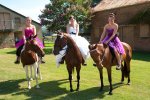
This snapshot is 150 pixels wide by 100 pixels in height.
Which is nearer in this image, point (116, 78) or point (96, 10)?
point (116, 78)

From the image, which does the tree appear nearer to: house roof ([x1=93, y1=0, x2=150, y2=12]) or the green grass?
house roof ([x1=93, y1=0, x2=150, y2=12])

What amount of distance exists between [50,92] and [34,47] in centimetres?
180

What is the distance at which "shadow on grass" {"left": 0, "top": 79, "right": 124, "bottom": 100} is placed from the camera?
9367 mm

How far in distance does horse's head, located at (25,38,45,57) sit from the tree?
2166cm

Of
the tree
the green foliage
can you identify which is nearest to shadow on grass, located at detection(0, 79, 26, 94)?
the green foliage

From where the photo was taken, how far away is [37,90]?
1043 centimetres

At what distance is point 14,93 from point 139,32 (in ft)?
68.2

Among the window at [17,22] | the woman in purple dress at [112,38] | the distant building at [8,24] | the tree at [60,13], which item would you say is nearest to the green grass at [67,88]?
the woman in purple dress at [112,38]

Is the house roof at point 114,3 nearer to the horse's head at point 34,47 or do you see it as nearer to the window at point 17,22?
the window at point 17,22

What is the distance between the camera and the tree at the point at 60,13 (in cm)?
3219

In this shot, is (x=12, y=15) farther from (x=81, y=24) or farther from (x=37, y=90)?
(x=37, y=90)

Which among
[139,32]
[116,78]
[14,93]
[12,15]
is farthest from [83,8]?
[14,93]

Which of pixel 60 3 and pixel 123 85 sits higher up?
pixel 60 3

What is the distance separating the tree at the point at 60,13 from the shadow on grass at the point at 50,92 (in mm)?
20905
